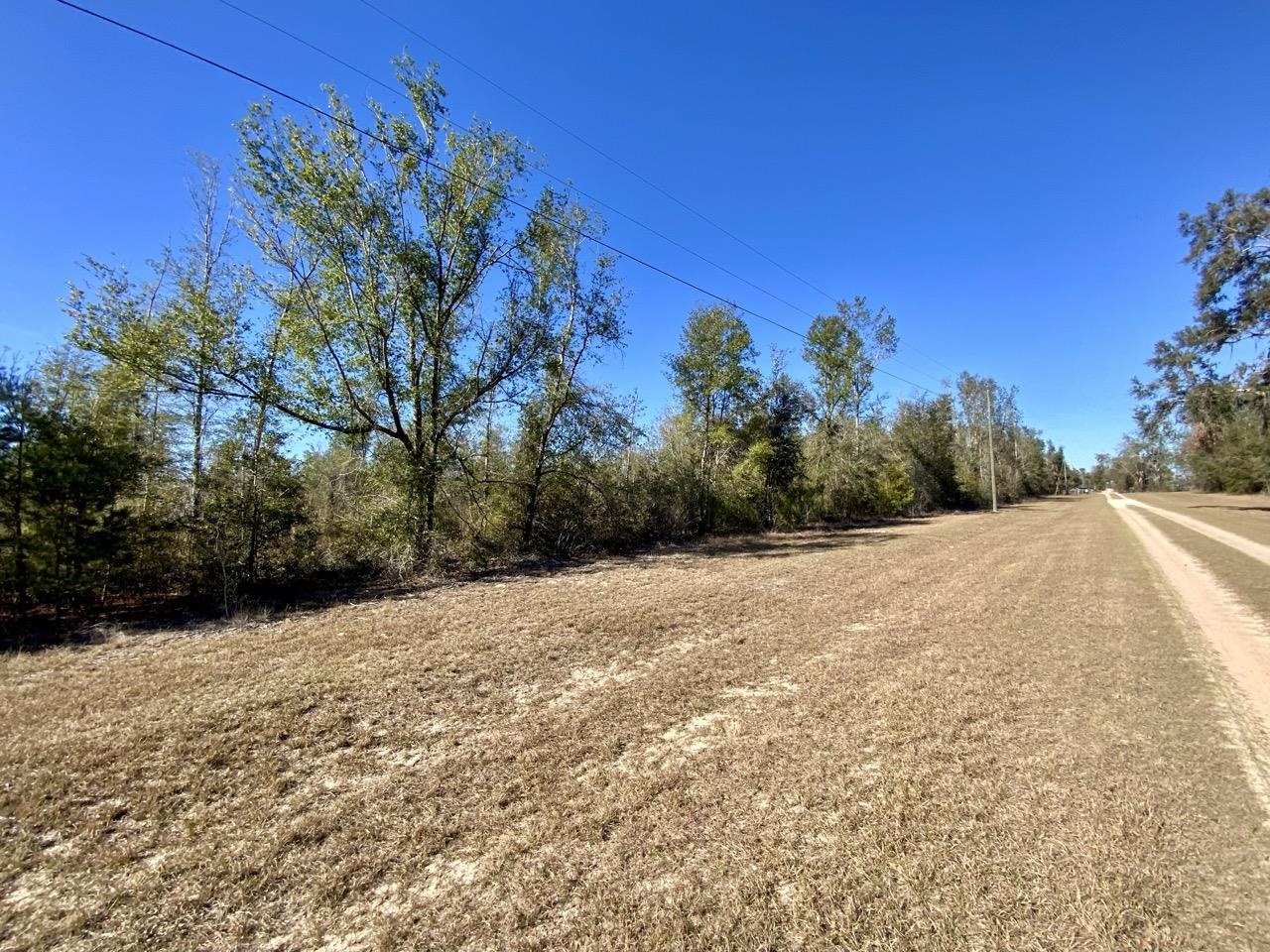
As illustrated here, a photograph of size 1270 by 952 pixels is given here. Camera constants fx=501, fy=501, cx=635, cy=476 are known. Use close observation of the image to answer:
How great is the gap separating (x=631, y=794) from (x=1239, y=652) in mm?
6957

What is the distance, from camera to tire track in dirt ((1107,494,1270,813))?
3.30m

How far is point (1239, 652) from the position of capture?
5.37m

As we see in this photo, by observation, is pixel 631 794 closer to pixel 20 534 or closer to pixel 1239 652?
pixel 1239 652

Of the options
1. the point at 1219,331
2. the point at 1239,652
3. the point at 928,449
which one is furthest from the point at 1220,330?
the point at 1239,652

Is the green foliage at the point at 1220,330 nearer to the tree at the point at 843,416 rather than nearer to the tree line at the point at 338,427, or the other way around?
the tree at the point at 843,416

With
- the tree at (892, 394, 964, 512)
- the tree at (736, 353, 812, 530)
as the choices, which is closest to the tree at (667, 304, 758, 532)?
the tree at (736, 353, 812, 530)

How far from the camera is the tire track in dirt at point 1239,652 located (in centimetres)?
330

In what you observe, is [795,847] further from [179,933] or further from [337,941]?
[179,933]

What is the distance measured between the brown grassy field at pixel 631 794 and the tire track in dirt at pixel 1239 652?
137mm

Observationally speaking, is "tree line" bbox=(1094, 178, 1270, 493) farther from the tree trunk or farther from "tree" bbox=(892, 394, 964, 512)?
the tree trunk

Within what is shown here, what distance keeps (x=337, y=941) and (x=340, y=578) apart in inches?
391

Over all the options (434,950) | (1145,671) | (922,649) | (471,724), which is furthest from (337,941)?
(1145,671)

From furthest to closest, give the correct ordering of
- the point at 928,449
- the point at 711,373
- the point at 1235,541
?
the point at 928,449 < the point at 711,373 < the point at 1235,541

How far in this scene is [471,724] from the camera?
153 inches
